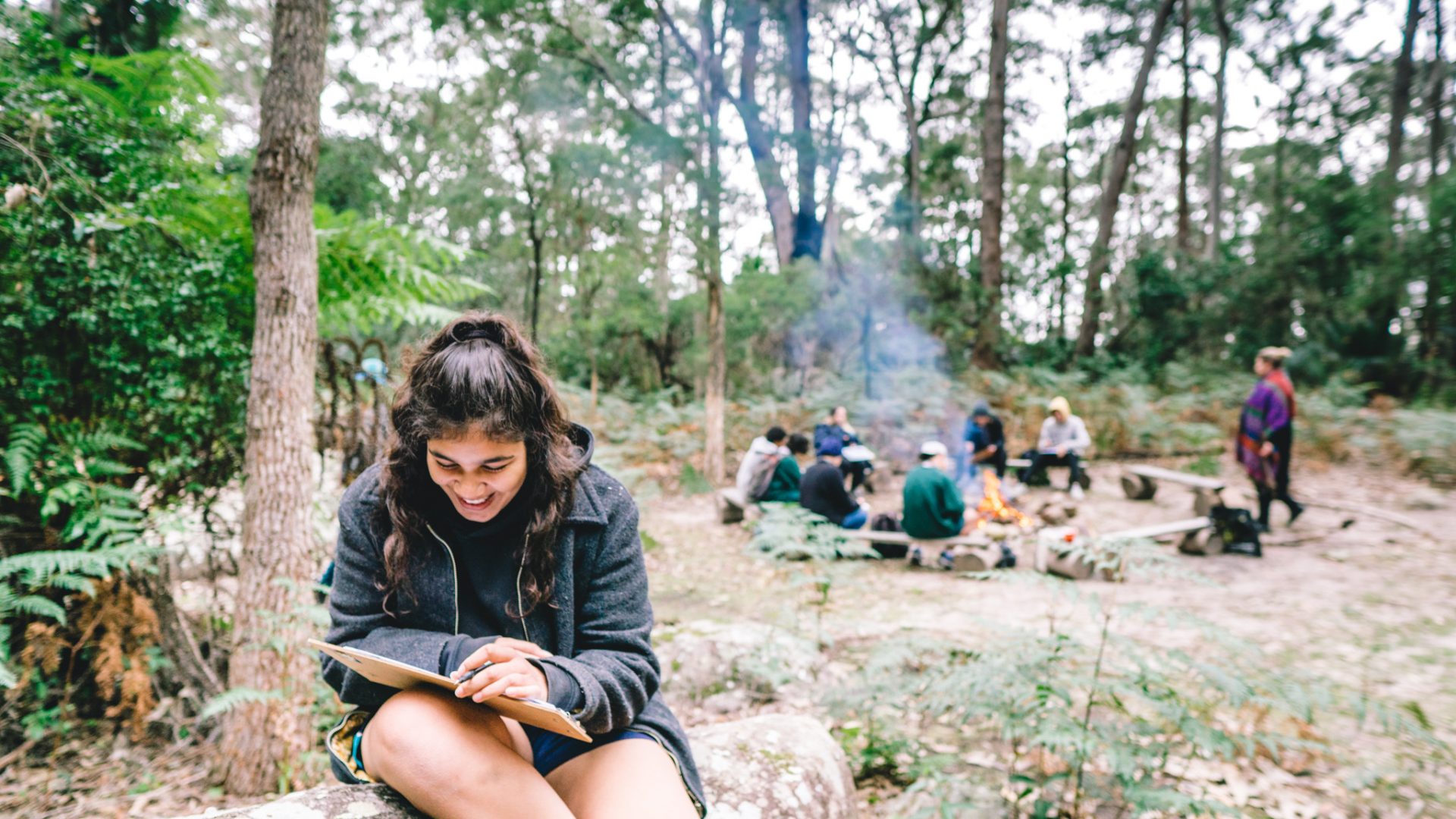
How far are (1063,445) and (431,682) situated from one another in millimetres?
9879

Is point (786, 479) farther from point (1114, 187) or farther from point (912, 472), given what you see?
point (1114, 187)

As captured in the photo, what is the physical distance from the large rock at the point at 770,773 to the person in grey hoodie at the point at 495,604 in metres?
0.34

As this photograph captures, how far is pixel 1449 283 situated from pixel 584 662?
18.5m

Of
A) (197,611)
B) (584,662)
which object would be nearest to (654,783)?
(584,662)

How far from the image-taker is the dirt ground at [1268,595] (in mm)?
4328

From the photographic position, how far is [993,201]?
14695mm

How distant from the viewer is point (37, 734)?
3.58 metres

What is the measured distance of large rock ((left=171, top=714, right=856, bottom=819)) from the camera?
213 centimetres

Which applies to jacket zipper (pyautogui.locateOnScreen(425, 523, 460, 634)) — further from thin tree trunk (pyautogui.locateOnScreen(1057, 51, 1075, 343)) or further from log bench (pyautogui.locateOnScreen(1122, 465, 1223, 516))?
thin tree trunk (pyautogui.locateOnScreen(1057, 51, 1075, 343))

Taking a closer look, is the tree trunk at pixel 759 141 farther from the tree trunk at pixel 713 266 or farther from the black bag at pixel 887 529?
the black bag at pixel 887 529

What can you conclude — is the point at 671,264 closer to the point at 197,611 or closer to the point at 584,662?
the point at 197,611

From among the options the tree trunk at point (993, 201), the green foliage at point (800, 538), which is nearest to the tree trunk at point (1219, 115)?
the tree trunk at point (993, 201)

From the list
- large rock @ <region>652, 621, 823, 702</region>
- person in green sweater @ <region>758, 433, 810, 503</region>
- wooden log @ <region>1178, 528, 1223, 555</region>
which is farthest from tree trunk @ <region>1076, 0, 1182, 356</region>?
large rock @ <region>652, 621, 823, 702</region>

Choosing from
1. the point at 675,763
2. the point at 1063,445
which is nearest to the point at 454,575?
the point at 675,763
